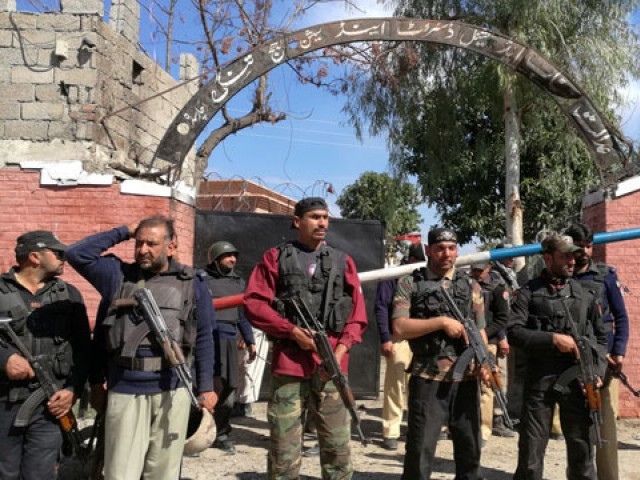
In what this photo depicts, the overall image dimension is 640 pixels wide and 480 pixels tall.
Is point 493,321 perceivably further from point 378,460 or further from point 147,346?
point 147,346

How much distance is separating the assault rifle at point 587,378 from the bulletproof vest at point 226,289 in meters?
2.92

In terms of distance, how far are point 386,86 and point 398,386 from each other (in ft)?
40.4

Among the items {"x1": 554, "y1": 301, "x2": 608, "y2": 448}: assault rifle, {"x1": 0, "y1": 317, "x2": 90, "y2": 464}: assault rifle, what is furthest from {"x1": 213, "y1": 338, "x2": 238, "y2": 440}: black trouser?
{"x1": 554, "y1": 301, "x2": 608, "y2": 448}: assault rifle

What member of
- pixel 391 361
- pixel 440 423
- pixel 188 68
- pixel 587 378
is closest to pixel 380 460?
pixel 391 361

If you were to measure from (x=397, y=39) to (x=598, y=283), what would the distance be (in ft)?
13.1

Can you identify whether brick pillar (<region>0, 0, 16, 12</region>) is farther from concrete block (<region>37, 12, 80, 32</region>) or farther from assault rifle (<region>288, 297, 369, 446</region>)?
assault rifle (<region>288, 297, 369, 446</region>)

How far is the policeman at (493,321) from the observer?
6012mm

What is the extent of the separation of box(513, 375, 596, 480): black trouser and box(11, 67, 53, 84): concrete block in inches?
225

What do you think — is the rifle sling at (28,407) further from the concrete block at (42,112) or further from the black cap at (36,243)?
the concrete block at (42,112)

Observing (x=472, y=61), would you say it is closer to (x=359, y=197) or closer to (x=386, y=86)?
(x=386, y=86)

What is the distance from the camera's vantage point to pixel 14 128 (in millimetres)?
6984

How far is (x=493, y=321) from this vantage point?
617 cm

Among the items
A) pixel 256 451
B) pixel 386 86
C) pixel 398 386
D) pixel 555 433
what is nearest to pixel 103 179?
pixel 256 451

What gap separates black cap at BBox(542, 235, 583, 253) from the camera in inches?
162
